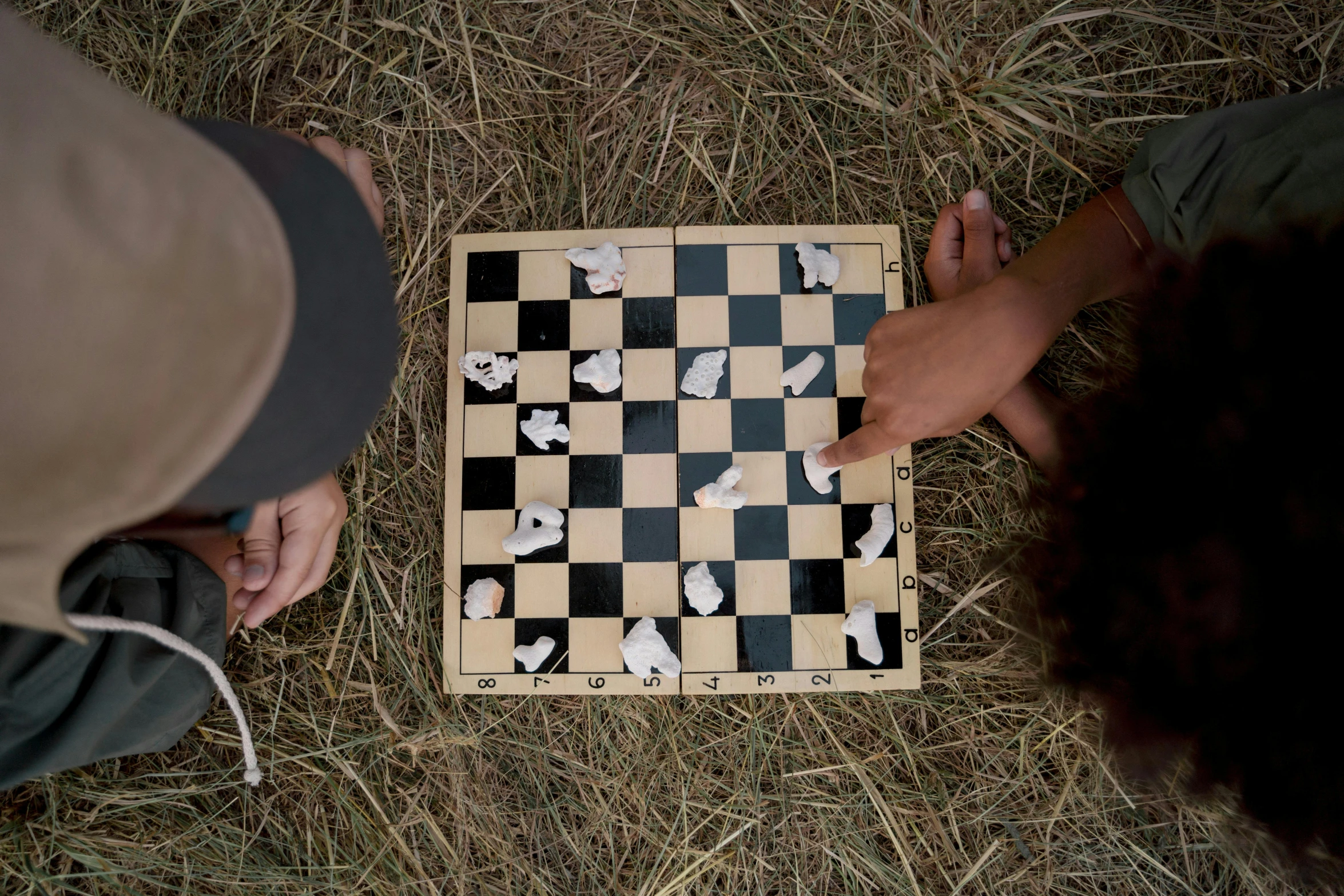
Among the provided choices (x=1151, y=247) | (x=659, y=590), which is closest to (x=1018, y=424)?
(x=1151, y=247)

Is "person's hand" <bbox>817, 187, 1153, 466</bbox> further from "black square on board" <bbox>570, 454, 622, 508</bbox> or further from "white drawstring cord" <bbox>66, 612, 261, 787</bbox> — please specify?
"white drawstring cord" <bbox>66, 612, 261, 787</bbox>

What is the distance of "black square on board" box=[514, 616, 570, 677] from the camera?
1.46 meters

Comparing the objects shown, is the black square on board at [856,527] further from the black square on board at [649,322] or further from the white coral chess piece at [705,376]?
the black square on board at [649,322]

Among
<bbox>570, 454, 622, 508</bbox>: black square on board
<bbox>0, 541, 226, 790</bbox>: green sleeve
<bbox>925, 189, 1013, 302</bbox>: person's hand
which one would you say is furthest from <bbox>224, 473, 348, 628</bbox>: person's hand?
<bbox>925, 189, 1013, 302</bbox>: person's hand

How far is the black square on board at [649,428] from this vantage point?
149 centimetres

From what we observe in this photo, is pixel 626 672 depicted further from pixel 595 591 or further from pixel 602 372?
pixel 602 372

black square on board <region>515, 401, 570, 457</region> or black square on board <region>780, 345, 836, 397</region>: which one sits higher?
black square on board <region>780, 345, 836, 397</region>

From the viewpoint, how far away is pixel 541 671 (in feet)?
4.80

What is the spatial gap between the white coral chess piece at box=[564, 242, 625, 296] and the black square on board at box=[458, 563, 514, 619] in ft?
1.91

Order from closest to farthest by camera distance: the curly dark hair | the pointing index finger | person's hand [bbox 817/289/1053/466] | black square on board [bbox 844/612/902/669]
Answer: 1. the curly dark hair
2. person's hand [bbox 817/289/1053/466]
3. the pointing index finger
4. black square on board [bbox 844/612/902/669]

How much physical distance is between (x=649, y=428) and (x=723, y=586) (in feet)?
1.12

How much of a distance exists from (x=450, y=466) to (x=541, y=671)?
0.44 metres

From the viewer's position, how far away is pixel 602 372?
1.47 meters

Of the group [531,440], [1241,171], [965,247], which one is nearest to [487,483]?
[531,440]
